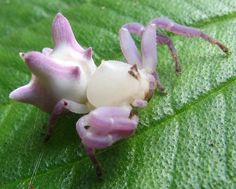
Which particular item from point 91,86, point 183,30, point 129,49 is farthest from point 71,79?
point 183,30

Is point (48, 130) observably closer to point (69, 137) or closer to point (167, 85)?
point (69, 137)

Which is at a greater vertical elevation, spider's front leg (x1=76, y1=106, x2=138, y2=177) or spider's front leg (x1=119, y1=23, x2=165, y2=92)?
spider's front leg (x1=119, y1=23, x2=165, y2=92)

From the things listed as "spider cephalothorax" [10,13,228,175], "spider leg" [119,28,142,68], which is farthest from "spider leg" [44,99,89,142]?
"spider leg" [119,28,142,68]

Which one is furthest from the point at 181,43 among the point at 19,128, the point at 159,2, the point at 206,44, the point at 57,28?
the point at 19,128

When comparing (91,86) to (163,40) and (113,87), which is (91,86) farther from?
(163,40)

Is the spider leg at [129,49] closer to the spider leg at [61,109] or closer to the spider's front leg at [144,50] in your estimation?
the spider's front leg at [144,50]

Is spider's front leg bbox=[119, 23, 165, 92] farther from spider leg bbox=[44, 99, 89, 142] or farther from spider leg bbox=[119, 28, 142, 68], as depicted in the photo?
spider leg bbox=[44, 99, 89, 142]
